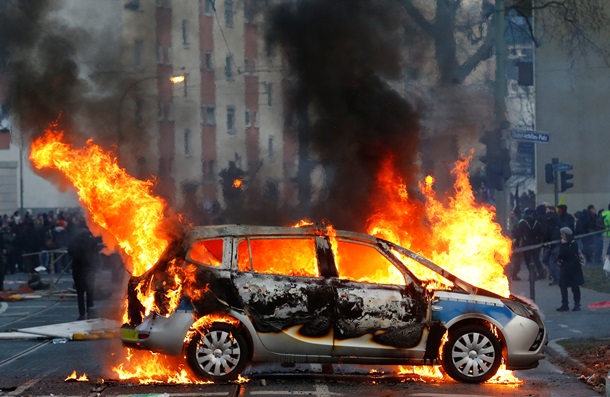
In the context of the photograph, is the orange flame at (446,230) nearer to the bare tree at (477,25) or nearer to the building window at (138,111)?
the building window at (138,111)

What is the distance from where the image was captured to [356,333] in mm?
10172

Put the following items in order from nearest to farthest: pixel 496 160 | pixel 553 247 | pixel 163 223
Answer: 1. pixel 163 223
2. pixel 496 160
3. pixel 553 247

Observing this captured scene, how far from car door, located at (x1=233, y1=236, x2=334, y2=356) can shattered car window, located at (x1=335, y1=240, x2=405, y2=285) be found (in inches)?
10.5

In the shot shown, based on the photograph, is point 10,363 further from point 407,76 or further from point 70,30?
point 407,76

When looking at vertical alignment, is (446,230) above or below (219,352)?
above

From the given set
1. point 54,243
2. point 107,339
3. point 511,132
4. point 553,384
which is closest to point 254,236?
point 553,384

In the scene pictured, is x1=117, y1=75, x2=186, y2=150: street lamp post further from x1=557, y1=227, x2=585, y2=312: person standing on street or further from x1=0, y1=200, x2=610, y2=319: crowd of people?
x1=557, y1=227, x2=585, y2=312: person standing on street

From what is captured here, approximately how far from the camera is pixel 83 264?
693 inches

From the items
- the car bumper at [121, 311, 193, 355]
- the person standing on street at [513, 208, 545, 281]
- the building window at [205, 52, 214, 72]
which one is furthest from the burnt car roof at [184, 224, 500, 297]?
the person standing on street at [513, 208, 545, 281]

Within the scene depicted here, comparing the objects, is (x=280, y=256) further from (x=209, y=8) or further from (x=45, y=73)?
(x=209, y=8)

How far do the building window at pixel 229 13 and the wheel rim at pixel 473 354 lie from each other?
653cm

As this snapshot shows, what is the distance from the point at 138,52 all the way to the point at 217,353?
5321 mm

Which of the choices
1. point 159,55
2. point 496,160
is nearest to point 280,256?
point 159,55

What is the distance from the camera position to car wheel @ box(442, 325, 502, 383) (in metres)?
10.2
